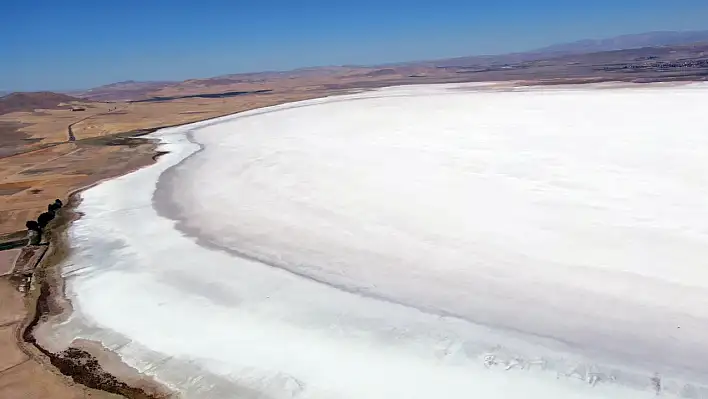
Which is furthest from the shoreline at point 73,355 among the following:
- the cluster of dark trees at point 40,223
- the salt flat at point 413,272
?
the cluster of dark trees at point 40,223

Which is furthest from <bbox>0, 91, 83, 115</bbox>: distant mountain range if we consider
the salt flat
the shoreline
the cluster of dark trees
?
the shoreline

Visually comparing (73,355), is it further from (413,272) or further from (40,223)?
(40,223)

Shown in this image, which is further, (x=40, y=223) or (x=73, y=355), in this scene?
(x=40, y=223)

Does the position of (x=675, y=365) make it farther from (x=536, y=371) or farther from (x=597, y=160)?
(x=597, y=160)

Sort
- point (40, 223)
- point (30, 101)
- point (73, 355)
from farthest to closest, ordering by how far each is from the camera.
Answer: point (30, 101)
point (40, 223)
point (73, 355)

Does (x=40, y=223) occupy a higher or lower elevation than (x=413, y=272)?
higher

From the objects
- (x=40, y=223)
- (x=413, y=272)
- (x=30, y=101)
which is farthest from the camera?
(x=30, y=101)

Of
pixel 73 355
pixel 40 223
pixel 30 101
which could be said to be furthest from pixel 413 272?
pixel 30 101

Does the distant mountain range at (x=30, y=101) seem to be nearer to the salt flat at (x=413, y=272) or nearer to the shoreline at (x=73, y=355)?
Answer: the salt flat at (x=413, y=272)

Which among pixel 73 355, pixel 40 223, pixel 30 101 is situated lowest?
pixel 73 355
